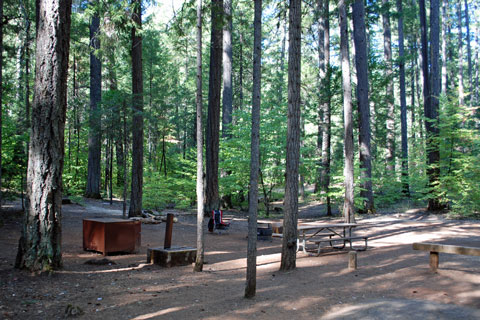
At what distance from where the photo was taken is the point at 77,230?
1296 cm

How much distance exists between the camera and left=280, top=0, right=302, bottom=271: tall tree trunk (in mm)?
8227

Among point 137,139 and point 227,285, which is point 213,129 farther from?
point 227,285

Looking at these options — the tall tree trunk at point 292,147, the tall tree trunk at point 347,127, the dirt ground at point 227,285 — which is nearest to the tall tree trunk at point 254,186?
the dirt ground at point 227,285

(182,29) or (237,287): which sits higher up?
(182,29)

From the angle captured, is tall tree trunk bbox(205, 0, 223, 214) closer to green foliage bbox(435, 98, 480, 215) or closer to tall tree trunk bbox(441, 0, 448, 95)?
green foliage bbox(435, 98, 480, 215)

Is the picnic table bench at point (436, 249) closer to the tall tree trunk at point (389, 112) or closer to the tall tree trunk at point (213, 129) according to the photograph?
the tall tree trunk at point (213, 129)

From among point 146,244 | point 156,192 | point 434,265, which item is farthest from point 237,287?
point 156,192

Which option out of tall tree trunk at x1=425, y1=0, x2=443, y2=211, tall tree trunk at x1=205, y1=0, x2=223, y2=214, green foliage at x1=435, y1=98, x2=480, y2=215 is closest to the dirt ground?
green foliage at x1=435, y1=98, x2=480, y2=215

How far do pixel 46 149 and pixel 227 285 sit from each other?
14.5ft

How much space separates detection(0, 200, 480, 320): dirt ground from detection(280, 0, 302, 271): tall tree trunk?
50 cm

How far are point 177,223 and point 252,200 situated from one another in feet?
34.2

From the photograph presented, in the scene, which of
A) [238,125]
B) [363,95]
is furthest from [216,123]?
[363,95]

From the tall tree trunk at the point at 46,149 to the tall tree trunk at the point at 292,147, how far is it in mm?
4679

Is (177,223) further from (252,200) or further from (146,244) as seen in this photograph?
(252,200)
